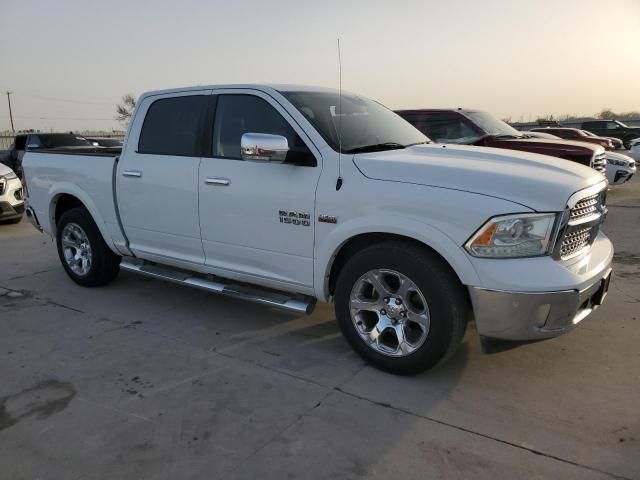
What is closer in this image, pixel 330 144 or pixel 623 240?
pixel 330 144

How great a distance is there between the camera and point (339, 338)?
4.20m

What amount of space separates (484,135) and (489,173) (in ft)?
20.7

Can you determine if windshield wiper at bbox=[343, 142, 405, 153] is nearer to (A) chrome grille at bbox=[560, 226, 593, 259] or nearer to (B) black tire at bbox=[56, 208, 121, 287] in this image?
(A) chrome grille at bbox=[560, 226, 593, 259]

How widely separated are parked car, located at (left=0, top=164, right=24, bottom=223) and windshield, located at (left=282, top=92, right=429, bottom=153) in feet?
24.4

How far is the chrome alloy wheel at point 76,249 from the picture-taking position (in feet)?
18.0

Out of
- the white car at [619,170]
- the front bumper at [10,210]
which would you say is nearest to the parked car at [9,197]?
the front bumper at [10,210]

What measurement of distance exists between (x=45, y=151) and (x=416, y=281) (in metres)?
4.55

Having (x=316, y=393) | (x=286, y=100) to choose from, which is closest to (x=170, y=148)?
(x=286, y=100)

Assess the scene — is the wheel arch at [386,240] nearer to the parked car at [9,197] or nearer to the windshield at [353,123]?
the windshield at [353,123]

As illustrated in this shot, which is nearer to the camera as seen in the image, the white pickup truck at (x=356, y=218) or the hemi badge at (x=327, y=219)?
the white pickup truck at (x=356, y=218)

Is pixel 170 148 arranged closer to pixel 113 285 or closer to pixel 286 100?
pixel 286 100

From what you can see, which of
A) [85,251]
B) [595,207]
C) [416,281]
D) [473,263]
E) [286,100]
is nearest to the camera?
[473,263]

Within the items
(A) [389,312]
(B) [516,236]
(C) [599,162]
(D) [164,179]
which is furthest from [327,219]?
(C) [599,162]

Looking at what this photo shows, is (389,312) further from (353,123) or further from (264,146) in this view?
(353,123)
